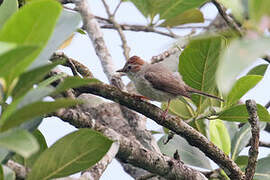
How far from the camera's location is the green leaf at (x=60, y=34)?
4.86 feet

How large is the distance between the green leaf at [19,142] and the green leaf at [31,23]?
25cm

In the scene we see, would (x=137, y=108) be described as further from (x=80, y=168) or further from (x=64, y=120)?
(x=80, y=168)

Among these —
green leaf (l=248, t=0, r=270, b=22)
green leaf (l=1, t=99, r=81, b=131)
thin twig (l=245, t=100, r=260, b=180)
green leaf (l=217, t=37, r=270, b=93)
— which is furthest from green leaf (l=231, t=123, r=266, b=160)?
green leaf (l=217, t=37, r=270, b=93)

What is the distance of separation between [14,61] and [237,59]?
0.60m

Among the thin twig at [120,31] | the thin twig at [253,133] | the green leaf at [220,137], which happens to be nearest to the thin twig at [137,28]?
the thin twig at [120,31]

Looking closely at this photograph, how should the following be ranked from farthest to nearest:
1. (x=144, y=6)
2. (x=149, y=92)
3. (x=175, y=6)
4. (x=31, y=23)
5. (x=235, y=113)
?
1. (x=149, y=92)
2. (x=144, y=6)
3. (x=175, y=6)
4. (x=235, y=113)
5. (x=31, y=23)

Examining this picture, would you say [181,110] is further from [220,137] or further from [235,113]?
[235,113]

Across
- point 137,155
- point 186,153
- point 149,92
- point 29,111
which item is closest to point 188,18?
point 149,92

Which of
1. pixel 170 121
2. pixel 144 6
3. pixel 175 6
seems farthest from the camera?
pixel 144 6

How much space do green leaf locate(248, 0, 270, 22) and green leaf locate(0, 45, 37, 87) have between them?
20.6 inches

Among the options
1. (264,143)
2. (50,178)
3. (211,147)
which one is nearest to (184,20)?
(264,143)

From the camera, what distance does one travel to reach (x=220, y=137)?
138 inches

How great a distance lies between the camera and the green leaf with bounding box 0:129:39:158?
3.59ft

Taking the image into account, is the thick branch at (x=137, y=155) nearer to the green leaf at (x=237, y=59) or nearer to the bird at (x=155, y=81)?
the bird at (x=155, y=81)
